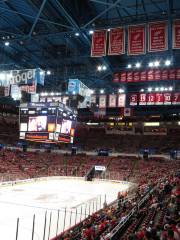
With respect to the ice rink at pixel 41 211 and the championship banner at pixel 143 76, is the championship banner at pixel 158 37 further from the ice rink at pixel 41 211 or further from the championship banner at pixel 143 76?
the ice rink at pixel 41 211

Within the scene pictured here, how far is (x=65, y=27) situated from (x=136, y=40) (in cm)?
565

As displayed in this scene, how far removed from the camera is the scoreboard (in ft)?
61.5

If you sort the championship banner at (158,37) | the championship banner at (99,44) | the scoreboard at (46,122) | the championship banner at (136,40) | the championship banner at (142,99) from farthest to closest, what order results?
the championship banner at (142,99), the scoreboard at (46,122), the championship banner at (99,44), the championship banner at (136,40), the championship banner at (158,37)

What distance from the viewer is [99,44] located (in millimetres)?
15609

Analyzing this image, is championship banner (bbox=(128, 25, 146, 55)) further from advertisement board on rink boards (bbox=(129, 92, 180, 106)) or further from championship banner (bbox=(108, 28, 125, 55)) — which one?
advertisement board on rink boards (bbox=(129, 92, 180, 106))

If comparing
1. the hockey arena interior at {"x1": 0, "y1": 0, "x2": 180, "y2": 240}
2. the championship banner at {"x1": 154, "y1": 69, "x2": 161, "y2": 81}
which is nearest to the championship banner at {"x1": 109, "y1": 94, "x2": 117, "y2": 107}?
the hockey arena interior at {"x1": 0, "y1": 0, "x2": 180, "y2": 240}

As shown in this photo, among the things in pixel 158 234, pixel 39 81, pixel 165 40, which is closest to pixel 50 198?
pixel 39 81

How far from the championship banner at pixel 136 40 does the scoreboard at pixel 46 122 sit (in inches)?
254

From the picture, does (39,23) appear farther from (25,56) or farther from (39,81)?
(25,56)

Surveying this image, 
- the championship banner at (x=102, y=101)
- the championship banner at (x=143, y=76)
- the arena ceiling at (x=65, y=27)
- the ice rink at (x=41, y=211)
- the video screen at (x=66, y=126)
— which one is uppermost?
the arena ceiling at (x=65, y=27)

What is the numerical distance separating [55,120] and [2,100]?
24025mm

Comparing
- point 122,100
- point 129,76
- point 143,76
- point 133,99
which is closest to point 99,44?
point 143,76

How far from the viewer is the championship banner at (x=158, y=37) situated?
14.0m

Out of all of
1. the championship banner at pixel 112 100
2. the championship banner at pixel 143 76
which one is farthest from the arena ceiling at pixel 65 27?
the championship banner at pixel 112 100
